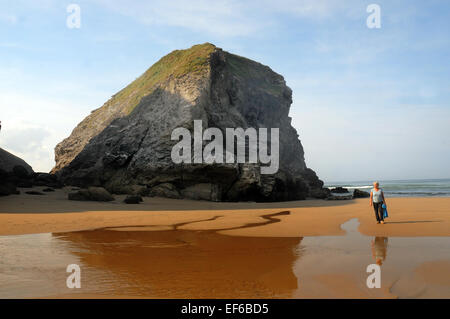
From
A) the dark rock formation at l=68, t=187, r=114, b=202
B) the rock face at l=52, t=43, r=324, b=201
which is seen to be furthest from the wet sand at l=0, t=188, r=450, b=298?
the rock face at l=52, t=43, r=324, b=201

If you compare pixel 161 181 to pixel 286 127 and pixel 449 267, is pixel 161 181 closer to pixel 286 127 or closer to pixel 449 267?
pixel 449 267

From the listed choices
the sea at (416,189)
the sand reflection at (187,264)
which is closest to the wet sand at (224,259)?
the sand reflection at (187,264)

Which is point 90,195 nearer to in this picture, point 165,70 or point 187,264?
point 187,264

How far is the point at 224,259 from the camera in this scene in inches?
185

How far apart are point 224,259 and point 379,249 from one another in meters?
2.74

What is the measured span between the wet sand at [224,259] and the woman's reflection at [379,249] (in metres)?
0.02

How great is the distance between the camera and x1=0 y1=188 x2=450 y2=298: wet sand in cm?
329

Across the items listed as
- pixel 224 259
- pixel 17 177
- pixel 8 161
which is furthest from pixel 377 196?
pixel 8 161

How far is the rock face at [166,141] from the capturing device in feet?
62.3

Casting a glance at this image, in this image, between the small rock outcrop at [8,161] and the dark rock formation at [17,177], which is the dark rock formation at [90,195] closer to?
the dark rock formation at [17,177]

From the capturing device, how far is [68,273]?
3.94 meters

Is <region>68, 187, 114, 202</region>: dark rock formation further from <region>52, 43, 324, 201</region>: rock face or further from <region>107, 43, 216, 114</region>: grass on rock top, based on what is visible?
<region>107, 43, 216, 114</region>: grass on rock top
